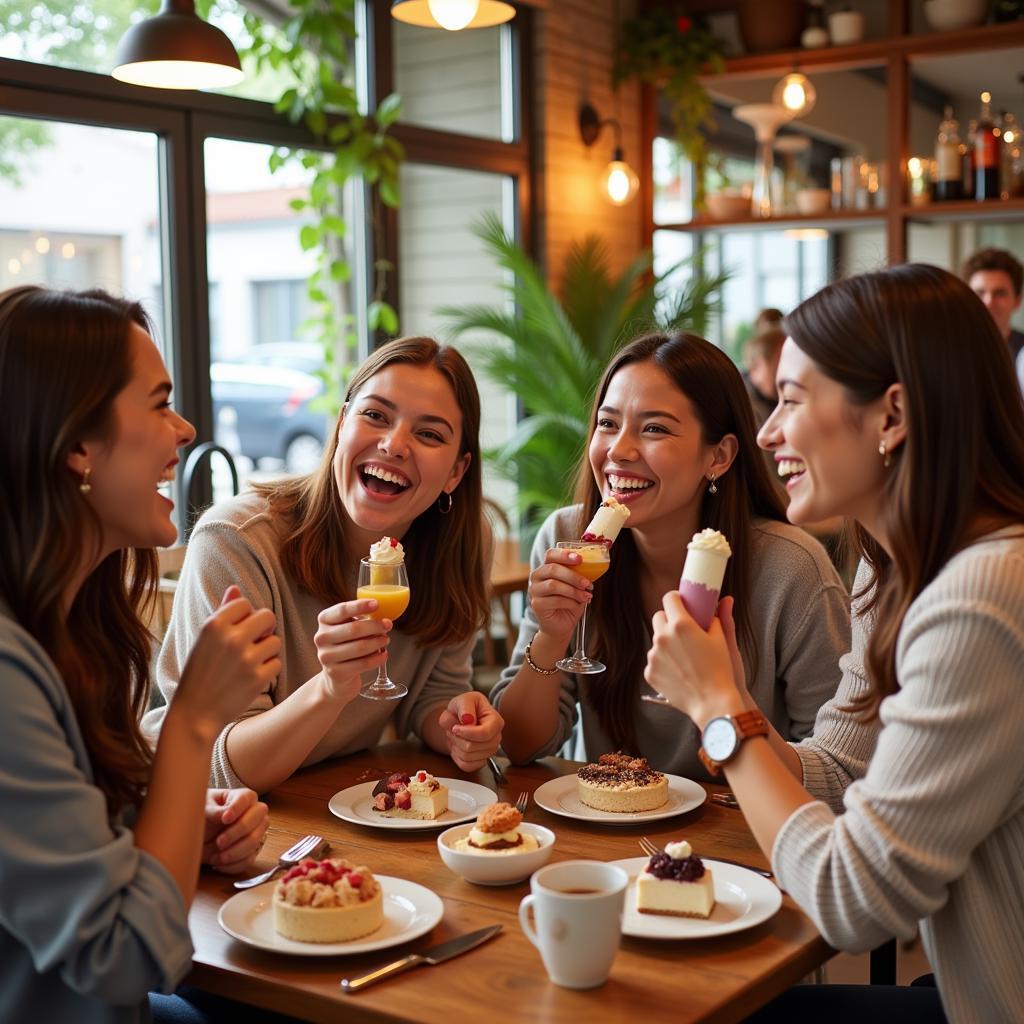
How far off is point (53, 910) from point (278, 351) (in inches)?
165

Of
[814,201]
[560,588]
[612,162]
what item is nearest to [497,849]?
[560,588]

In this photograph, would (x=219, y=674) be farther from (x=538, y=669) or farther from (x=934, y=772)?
(x=538, y=669)

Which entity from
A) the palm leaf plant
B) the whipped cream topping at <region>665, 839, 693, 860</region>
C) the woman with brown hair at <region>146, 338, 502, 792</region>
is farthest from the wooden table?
the palm leaf plant

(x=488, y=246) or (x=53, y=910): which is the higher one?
(x=488, y=246)

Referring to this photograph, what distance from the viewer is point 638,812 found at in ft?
6.57

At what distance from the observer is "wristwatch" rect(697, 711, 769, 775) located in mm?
1648

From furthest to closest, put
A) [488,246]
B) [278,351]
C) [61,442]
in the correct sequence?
1. [488,246]
2. [278,351]
3. [61,442]

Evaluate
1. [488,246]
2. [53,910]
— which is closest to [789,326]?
[53,910]

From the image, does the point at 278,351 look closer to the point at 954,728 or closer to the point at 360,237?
the point at 360,237

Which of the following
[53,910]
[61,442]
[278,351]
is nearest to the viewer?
[53,910]

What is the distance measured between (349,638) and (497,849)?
42cm

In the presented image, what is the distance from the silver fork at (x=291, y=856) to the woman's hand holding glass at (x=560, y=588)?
64cm

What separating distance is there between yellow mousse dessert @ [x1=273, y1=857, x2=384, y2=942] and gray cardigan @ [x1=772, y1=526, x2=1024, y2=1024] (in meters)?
0.50

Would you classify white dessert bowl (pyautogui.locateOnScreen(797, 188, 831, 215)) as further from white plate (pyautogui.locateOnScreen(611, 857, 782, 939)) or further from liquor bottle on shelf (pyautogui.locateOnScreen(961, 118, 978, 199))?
white plate (pyautogui.locateOnScreen(611, 857, 782, 939))
